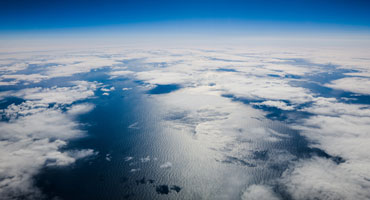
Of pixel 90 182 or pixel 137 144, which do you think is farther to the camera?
pixel 137 144

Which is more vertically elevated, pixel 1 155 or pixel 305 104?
pixel 305 104

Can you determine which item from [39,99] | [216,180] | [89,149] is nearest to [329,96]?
[216,180]

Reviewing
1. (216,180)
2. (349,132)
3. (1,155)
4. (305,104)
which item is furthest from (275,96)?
(1,155)

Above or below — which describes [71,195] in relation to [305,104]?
below

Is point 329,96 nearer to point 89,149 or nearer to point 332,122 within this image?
point 332,122

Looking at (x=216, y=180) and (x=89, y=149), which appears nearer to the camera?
(x=216, y=180)

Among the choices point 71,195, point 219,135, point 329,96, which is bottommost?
point 71,195

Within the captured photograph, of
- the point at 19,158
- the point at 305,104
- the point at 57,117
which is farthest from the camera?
the point at 305,104

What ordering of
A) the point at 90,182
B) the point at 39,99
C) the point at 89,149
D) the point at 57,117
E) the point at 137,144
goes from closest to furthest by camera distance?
Answer: the point at 90,182 → the point at 89,149 → the point at 137,144 → the point at 57,117 → the point at 39,99

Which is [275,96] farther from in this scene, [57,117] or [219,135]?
[57,117]
